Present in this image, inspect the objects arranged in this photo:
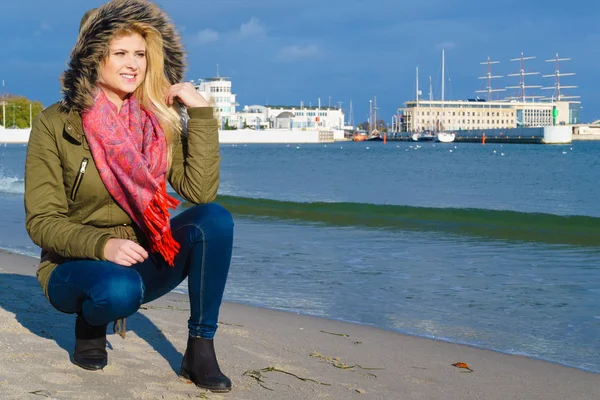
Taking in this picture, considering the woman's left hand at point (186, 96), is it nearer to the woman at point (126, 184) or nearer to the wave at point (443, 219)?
the woman at point (126, 184)

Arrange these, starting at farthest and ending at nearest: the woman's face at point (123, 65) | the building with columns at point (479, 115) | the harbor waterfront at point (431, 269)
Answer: the building with columns at point (479, 115), the harbor waterfront at point (431, 269), the woman's face at point (123, 65)

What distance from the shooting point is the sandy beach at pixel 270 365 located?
2951mm

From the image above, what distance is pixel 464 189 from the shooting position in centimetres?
2539

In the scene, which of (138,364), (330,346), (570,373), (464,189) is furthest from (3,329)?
(464,189)

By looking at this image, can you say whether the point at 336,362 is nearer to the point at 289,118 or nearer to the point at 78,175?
the point at 78,175

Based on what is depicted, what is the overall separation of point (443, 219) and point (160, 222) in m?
12.2

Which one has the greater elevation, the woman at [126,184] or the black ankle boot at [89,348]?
the woman at [126,184]

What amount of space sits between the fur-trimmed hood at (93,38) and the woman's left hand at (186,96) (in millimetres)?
195

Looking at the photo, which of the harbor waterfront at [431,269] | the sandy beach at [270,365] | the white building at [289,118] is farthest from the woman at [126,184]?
the white building at [289,118]

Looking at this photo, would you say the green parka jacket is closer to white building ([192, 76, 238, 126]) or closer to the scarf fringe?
the scarf fringe

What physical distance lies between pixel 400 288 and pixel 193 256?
3.54 metres

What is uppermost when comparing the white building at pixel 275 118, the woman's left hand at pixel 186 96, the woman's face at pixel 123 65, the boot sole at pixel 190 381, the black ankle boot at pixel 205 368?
the white building at pixel 275 118

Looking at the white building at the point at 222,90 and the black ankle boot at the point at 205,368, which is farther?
the white building at the point at 222,90

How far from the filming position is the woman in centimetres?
278
